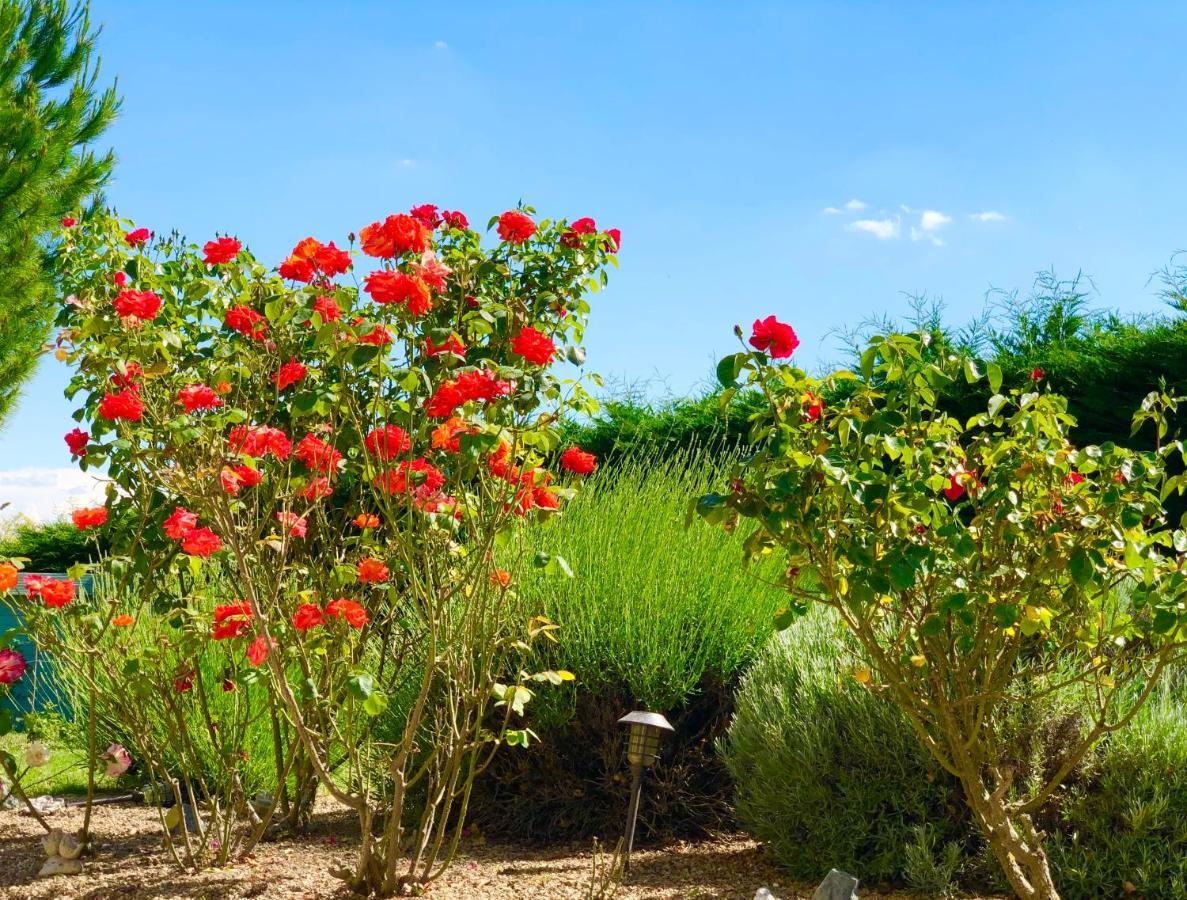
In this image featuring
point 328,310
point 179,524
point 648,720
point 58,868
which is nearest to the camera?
point 328,310

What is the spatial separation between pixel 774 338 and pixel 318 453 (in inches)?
60.2

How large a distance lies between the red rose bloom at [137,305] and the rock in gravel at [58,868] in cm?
206

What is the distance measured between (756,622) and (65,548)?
8.31 meters

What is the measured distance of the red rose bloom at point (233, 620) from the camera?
321 centimetres

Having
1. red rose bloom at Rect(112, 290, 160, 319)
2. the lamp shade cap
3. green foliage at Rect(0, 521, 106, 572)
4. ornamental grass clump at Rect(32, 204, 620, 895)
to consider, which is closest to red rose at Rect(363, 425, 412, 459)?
ornamental grass clump at Rect(32, 204, 620, 895)

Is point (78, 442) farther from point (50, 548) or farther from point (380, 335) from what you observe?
point (50, 548)

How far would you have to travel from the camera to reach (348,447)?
3.63m

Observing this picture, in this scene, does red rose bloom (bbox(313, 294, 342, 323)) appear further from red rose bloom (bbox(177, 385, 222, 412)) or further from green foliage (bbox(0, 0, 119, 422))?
green foliage (bbox(0, 0, 119, 422))

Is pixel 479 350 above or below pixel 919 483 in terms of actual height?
above

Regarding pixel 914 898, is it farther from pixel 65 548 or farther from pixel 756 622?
pixel 65 548

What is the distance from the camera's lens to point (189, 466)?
320 centimetres

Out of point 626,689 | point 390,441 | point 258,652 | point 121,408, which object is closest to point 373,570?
point 390,441

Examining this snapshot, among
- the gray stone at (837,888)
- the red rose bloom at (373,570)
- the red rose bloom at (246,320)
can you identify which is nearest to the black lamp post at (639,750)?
the gray stone at (837,888)

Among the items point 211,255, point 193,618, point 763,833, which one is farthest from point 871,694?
point 211,255
